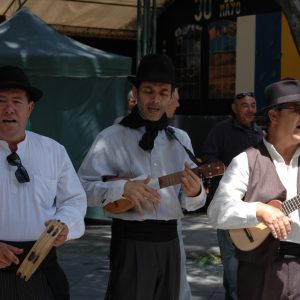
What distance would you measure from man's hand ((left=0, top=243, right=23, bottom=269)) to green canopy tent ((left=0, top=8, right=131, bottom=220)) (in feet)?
18.1

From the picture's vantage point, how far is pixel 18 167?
10.5 feet

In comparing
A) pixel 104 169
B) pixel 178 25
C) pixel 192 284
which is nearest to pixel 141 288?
pixel 104 169

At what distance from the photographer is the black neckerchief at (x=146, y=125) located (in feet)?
12.6

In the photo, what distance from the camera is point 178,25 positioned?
1506 centimetres

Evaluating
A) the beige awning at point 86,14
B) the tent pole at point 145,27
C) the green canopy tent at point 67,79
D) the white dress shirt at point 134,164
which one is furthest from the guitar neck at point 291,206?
the beige awning at point 86,14

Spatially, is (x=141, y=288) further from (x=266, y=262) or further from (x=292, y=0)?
(x=292, y=0)

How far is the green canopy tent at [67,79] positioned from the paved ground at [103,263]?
4.18 ft

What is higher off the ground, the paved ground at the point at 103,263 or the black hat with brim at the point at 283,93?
the black hat with brim at the point at 283,93

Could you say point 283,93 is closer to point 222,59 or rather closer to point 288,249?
point 288,249

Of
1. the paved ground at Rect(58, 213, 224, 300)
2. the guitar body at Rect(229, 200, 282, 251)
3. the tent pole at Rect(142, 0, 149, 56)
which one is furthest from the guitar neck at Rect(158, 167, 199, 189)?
the tent pole at Rect(142, 0, 149, 56)

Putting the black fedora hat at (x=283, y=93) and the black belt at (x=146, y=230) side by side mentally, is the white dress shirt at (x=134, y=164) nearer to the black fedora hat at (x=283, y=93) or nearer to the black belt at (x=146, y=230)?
the black belt at (x=146, y=230)

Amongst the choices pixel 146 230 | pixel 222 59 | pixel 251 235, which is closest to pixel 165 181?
pixel 146 230

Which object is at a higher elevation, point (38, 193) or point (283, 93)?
point (283, 93)

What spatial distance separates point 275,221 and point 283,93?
0.67 meters
